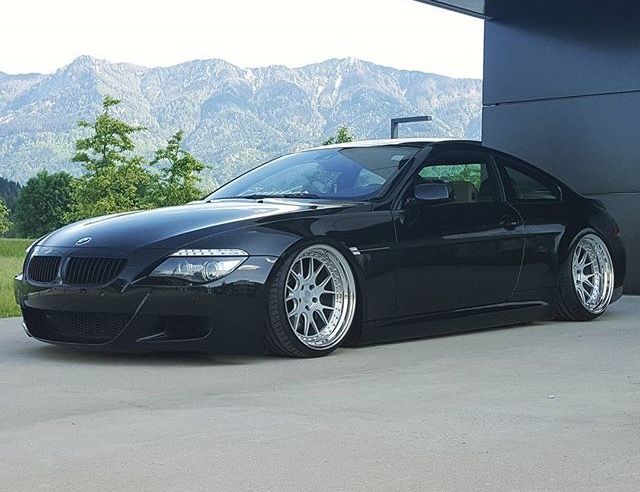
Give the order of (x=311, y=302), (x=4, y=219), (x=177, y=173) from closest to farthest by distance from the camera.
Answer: (x=311, y=302) < (x=177, y=173) < (x=4, y=219)

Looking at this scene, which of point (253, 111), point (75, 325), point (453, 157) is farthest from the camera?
point (253, 111)

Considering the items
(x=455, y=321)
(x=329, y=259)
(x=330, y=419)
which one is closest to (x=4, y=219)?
(x=455, y=321)

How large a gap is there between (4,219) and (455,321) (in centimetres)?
8302

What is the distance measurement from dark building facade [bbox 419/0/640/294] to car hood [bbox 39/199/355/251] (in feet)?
18.4

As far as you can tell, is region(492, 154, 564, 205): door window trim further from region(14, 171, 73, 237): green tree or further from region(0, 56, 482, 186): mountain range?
region(0, 56, 482, 186): mountain range

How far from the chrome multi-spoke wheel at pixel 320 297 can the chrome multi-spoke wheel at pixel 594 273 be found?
2541 mm

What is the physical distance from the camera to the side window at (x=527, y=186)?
8719 millimetres

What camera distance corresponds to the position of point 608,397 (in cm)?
545

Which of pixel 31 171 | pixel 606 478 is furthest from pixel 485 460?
pixel 31 171

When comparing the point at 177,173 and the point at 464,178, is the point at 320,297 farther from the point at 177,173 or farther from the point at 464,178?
the point at 177,173

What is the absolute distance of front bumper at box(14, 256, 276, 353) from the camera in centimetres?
663

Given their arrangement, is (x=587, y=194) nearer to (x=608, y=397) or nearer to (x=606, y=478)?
(x=608, y=397)

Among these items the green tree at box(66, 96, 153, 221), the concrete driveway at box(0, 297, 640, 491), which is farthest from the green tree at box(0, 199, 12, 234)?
the concrete driveway at box(0, 297, 640, 491)

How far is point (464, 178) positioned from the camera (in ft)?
27.4
